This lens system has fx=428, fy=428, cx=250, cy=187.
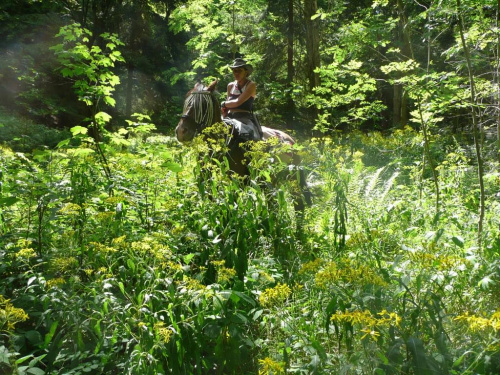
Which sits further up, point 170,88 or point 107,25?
point 107,25

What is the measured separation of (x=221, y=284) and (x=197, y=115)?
10.1 ft

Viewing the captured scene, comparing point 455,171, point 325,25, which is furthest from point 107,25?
point 455,171

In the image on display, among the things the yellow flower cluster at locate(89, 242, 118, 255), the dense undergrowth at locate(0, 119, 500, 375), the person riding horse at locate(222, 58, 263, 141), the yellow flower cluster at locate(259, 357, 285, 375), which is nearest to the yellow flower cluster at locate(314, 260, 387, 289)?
the dense undergrowth at locate(0, 119, 500, 375)

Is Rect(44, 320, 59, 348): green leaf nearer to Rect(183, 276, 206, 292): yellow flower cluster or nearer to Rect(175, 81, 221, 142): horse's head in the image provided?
Rect(183, 276, 206, 292): yellow flower cluster

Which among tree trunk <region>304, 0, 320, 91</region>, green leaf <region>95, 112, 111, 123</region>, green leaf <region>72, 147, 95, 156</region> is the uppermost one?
tree trunk <region>304, 0, 320, 91</region>

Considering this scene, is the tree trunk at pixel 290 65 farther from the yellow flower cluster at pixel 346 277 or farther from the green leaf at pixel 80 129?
the yellow flower cluster at pixel 346 277

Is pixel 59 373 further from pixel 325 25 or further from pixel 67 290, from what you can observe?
pixel 325 25

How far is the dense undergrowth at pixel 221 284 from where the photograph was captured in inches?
88.4

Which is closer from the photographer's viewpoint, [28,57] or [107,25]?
[28,57]

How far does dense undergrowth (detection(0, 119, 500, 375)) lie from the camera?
2.24 m

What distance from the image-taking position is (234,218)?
3.41 m

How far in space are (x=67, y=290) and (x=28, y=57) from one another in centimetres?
1558

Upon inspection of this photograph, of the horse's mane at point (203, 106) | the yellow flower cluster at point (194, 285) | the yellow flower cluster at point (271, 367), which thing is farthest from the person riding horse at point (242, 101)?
the yellow flower cluster at point (271, 367)

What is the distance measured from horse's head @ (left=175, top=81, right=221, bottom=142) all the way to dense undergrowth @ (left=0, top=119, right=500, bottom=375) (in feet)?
2.13
